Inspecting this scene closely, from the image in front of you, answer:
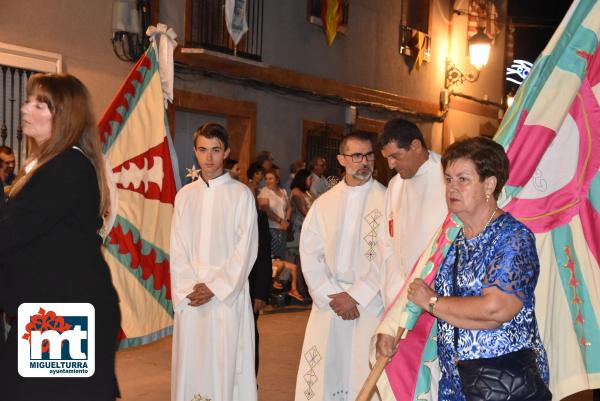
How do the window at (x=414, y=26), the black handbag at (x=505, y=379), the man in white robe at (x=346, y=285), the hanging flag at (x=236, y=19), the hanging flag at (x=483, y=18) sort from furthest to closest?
the hanging flag at (x=483, y=18)
the window at (x=414, y=26)
the hanging flag at (x=236, y=19)
the man in white robe at (x=346, y=285)
the black handbag at (x=505, y=379)

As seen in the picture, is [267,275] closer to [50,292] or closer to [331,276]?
[331,276]

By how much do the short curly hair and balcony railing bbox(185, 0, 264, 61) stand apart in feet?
30.9

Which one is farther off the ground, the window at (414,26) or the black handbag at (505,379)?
the window at (414,26)

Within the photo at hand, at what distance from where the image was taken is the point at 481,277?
3.47m

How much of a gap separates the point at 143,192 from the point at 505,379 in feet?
14.1

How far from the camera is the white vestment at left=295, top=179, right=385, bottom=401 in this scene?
5.97 m

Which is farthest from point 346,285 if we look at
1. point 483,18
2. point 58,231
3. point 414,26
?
point 483,18

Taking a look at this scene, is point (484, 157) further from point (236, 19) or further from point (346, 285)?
point (236, 19)

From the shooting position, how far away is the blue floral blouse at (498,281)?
3.40m

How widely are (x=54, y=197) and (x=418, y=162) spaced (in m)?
2.75

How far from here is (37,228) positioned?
3.46 m

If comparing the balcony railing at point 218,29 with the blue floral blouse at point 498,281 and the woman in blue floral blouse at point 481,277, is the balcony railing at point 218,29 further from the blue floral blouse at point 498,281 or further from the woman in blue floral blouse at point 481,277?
the blue floral blouse at point 498,281

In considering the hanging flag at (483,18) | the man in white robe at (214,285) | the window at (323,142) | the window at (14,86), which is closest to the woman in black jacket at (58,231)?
the man in white robe at (214,285)

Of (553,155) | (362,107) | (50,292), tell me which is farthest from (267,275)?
(362,107)
